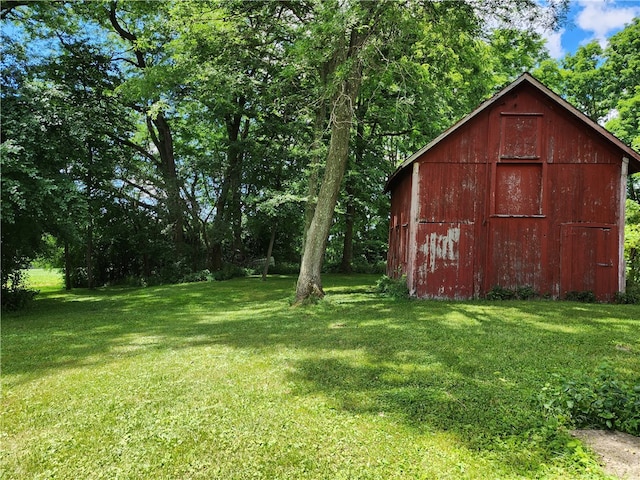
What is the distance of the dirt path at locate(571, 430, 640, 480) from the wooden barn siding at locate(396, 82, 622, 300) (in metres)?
10.1

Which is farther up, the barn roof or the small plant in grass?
the barn roof

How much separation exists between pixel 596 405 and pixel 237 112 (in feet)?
70.1

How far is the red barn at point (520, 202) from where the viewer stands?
1346 centimetres

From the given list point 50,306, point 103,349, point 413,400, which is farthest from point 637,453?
point 50,306

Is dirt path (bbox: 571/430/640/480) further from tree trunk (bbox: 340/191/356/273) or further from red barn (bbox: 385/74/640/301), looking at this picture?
tree trunk (bbox: 340/191/356/273)

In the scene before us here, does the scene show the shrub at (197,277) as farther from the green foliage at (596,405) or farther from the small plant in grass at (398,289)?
the green foliage at (596,405)

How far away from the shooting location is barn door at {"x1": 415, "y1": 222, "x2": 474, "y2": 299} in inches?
548

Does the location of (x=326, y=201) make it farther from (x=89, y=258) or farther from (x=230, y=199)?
(x=89, y=258)

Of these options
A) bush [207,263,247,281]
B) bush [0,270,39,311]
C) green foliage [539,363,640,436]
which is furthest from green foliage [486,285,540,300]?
bush [0,270,39,311]

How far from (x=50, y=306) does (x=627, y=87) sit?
34.0m

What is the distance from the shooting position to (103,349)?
7957mm

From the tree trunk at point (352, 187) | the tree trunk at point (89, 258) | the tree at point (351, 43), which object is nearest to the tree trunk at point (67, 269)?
the tree trunk at point (89, 258)

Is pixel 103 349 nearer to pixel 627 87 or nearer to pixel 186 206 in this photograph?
pixel 186 206

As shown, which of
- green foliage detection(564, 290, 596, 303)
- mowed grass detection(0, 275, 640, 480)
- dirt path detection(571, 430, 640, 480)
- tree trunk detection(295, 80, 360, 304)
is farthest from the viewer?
green foliage detection(564, 290, 596, 303)
